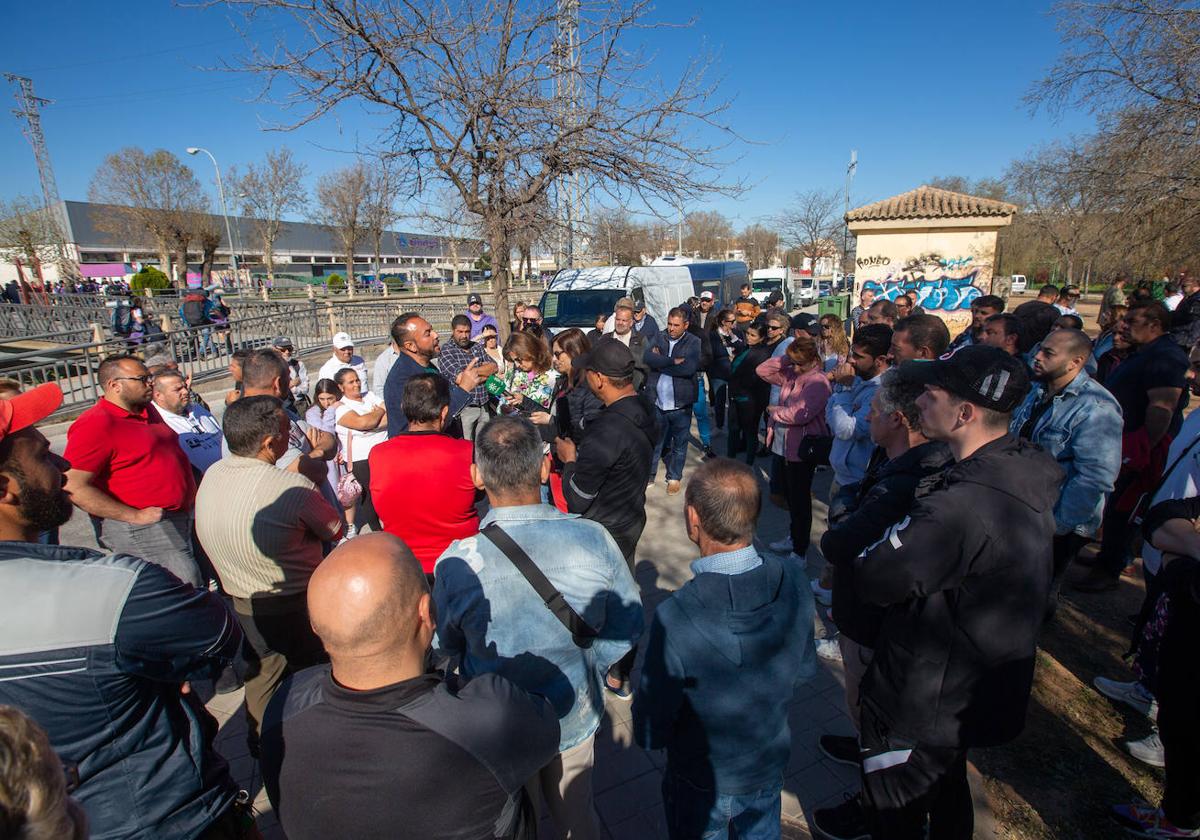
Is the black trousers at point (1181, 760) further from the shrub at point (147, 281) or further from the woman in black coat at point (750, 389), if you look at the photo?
the shrub at point (147, 281)

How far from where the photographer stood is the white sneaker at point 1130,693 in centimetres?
312

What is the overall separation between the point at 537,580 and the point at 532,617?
5.9 inches

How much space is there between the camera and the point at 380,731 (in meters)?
1.24

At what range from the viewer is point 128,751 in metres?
1.58

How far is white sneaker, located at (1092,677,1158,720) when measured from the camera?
3.12 metres

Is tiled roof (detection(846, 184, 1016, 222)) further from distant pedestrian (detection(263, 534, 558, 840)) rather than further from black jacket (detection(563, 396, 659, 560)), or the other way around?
distant pedestrian (detection(263, 534, 558, 840))

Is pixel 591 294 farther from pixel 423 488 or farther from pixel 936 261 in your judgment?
pixel 936 261

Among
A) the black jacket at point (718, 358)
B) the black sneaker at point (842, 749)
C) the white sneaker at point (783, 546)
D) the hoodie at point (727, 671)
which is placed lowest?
the black sneaker at point (842, 749)

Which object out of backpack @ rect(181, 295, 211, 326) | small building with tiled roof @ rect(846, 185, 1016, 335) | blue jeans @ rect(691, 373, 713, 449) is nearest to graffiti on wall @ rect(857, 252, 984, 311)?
small building with tiled roof @ rect(846, 185, 1016, 335)

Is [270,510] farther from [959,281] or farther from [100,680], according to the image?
[959,281]

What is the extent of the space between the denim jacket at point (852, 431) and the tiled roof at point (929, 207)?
1294 centimetres

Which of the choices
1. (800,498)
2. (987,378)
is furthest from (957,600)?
(800,498)

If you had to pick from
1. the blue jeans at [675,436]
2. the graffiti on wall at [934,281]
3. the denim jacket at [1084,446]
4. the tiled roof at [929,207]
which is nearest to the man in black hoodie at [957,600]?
the denim jacket at [1084,446]

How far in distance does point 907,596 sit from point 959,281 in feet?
49.2
